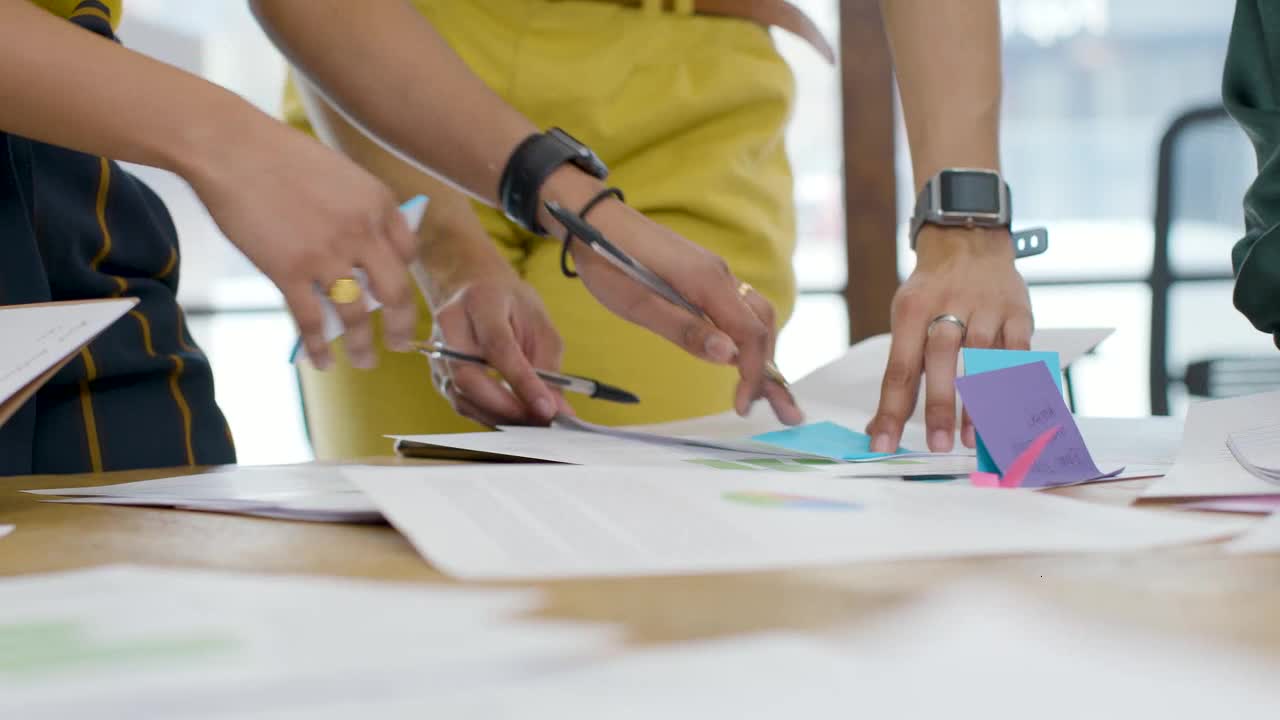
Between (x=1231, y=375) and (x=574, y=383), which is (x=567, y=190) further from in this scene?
(x=1231, y=375)

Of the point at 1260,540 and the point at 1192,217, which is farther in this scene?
the point at 1192,217

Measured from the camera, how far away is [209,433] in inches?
32.7

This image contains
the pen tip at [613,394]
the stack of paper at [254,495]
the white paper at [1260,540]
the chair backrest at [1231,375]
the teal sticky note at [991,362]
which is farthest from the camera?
the chair backrest at [1231,375]

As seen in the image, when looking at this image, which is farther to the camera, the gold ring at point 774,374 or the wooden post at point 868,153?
the wooden post at point 868,153

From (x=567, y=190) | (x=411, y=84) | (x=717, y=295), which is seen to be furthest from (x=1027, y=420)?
(x=411, y=84)

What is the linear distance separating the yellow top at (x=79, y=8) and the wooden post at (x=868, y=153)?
5.80 ft

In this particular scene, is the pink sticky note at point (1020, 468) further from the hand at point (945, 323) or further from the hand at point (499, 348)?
the hand at point (499, 348)

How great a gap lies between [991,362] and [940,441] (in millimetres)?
120

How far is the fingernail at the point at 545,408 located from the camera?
817 millimetres

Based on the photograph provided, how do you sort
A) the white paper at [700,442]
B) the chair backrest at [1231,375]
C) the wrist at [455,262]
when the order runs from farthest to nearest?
the chair backrest at [1231,375], the wrist at [455,262], the white paper at [700,442]

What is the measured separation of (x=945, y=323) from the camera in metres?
0.74

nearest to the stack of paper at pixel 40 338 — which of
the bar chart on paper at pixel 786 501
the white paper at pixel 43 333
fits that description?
the white paper at pixel 43 333

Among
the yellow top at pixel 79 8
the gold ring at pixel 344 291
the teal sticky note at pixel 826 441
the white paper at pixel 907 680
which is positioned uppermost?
the yellow top at pixel 79 8

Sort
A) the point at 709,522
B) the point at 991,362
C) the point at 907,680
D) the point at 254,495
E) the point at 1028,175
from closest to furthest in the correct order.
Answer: the point at 907,680 < the point at 709,522 < the point at 254,495 < the point at 991,362 < the point at 1028,175
